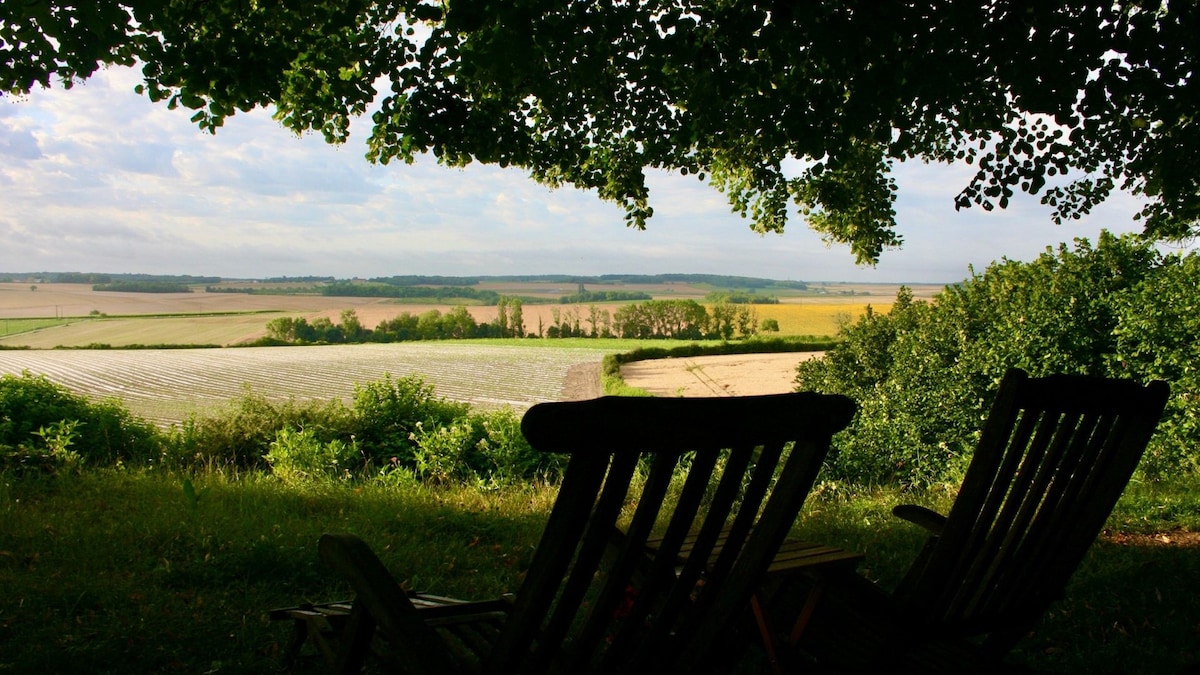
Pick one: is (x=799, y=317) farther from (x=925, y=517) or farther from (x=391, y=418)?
(x=925, y=517)

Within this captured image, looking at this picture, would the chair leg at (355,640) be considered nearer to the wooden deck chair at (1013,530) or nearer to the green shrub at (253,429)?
the wooden deck chair at (1013,530)

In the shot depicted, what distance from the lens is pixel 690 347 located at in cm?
2984

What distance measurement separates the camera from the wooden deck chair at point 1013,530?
2.00 m

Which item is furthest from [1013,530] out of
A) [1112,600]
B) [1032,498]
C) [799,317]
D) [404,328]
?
[404,328]

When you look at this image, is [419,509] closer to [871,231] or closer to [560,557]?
[560,557]

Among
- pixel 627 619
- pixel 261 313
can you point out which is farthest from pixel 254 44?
pixel 261 313

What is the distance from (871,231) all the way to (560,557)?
24.2ft

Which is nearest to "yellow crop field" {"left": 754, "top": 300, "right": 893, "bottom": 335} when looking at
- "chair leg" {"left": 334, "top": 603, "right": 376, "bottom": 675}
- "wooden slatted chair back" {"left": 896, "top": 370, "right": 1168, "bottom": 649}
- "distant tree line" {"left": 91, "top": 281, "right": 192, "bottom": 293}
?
"wooden slatted chair back" {"left": 896, "top": 370, "right": 1168, "bottom": 649}

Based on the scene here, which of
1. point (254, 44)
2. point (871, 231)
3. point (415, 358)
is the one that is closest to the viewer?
point (254, 44)

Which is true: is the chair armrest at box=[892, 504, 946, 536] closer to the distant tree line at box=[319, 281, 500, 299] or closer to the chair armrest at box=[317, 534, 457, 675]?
the chair armrest at box=[317, 534, 457, 675]

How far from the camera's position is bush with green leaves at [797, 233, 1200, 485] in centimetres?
729

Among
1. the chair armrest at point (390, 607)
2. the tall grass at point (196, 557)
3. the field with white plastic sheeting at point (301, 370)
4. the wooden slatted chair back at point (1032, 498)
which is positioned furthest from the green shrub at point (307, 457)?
the field with white plastic sheeting at point (301, 370)

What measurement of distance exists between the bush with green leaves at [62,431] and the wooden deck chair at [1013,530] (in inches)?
289

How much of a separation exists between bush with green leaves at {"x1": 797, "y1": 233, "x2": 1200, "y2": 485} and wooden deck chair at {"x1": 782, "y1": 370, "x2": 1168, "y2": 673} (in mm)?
6227
